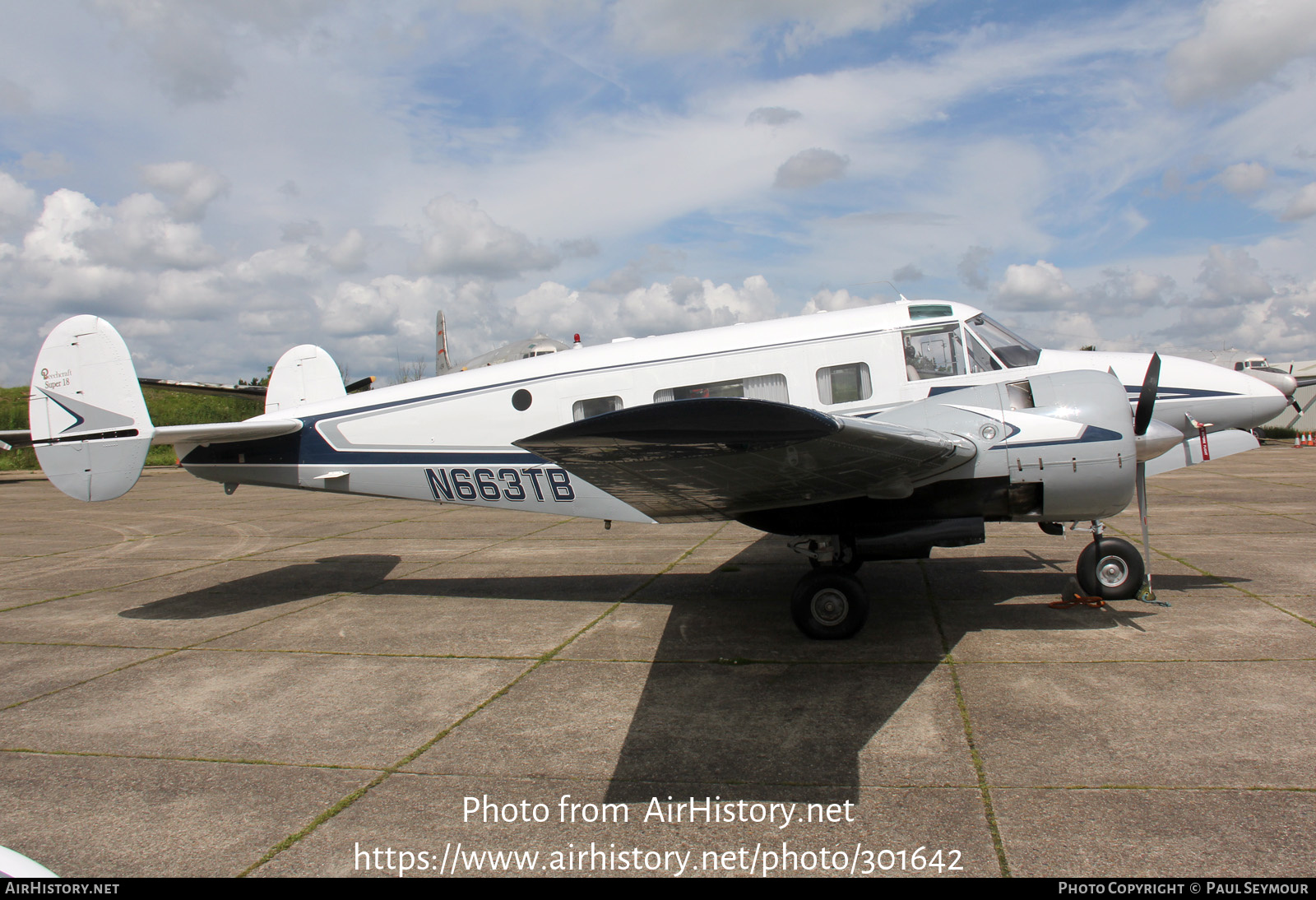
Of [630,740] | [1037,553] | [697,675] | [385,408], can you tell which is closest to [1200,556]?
[1037,553]

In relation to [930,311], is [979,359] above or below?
below

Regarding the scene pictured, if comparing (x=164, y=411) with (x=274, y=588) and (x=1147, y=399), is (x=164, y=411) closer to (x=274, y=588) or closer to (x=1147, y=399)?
(x=274, y=588)

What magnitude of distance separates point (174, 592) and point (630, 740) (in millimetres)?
7635

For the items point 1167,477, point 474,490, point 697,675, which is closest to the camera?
point 697,675

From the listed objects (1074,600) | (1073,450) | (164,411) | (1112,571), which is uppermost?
(164,411)

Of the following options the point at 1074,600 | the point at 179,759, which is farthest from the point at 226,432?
the point at 1074,600

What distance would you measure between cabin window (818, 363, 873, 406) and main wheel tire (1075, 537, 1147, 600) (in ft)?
8.69

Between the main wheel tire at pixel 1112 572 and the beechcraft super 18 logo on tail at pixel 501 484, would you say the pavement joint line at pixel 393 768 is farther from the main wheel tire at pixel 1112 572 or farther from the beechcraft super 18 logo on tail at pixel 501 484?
the main wheel tire at pixel 1112 572

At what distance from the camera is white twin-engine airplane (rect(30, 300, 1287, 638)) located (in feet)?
19.1

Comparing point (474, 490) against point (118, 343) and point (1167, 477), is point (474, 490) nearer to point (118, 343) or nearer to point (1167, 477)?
point (118, 343)

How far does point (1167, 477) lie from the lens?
68.9 ft

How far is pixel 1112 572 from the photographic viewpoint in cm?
730

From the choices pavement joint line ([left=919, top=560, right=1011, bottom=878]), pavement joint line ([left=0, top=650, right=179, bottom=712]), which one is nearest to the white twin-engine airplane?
pavement joint line ([left=919, top=560, right=1011, bottom=878])

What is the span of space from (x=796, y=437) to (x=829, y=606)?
8.30 ft
